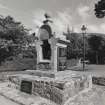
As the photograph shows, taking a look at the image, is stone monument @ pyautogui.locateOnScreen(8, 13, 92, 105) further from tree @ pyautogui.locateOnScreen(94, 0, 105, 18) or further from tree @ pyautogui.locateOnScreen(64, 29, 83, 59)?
tree @ pyautogui.locateOnScreen(64, 29, 83, 59)

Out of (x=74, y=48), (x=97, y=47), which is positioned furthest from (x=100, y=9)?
(x=97, y=47)

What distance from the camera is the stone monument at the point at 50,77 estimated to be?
14.2ft

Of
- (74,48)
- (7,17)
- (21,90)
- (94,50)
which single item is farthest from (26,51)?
(94,50)

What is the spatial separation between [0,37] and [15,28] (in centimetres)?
195

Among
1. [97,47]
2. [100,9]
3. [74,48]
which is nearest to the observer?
[100,9]

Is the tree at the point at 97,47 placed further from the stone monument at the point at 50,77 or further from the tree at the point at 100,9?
the stone monument at the point at 50,77

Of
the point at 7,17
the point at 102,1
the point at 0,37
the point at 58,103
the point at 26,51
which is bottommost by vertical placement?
the point at 58,103

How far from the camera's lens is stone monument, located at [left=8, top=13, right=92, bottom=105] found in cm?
432

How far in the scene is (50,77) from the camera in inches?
205

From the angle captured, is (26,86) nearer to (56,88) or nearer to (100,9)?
(56,88)

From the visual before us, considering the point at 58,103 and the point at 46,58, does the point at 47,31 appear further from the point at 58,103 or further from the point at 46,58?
the point at 58,103

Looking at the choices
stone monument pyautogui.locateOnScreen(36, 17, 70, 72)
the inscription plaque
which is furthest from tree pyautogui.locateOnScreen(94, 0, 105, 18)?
the inscription plaque

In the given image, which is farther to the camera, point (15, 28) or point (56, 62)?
point (15, 28)

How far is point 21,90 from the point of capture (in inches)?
210
